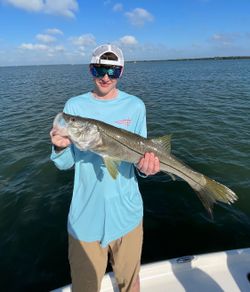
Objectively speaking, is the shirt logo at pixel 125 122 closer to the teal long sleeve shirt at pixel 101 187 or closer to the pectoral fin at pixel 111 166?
the teal long sleeve shirt at pixel 101 187

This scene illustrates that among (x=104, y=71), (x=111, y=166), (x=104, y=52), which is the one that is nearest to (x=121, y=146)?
(x=111, y=166)

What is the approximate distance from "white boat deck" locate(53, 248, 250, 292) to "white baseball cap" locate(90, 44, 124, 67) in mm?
3427

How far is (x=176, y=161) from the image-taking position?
4.38 metres

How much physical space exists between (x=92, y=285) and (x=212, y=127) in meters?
14.1

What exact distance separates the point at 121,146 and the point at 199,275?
8.98ft

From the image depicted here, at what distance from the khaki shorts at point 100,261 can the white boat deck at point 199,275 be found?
2.46 ft

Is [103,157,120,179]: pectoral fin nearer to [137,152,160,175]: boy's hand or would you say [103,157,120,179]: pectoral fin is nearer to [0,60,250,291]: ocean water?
[137,152,160,175]: boy's hand

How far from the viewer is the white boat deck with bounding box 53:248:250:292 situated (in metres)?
4.72

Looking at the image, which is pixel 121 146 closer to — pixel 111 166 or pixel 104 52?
pixel 111 166

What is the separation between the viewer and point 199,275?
194 inches

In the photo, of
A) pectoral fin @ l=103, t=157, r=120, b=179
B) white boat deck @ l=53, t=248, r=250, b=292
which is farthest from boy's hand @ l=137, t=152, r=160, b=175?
white boat deck @ l=53, t=248, r=250, b=292

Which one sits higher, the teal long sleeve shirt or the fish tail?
the teal long sleeve shirt

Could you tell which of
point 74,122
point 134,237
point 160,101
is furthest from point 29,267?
point 160,101

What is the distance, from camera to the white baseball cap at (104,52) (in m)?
3.93
